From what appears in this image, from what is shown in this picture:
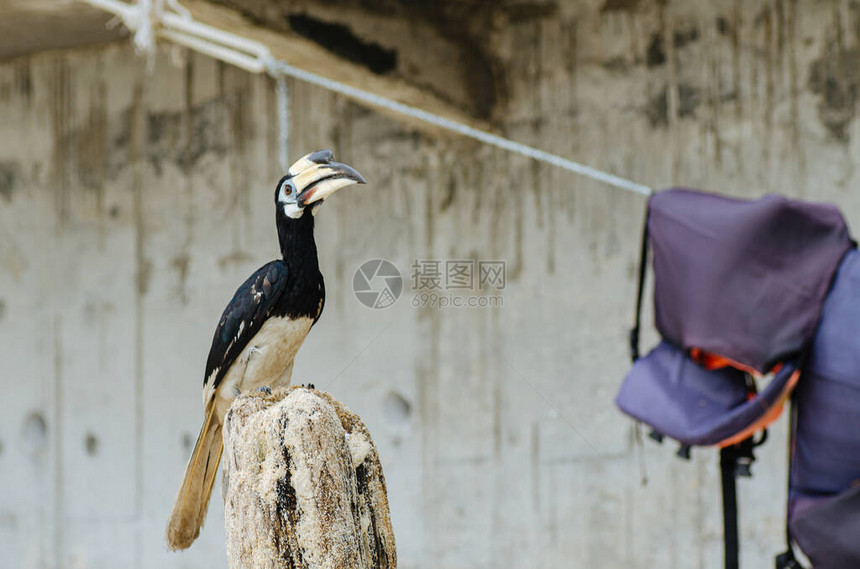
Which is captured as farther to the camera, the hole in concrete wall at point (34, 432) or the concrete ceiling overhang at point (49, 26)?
the hole in concrete wall at point (34, 432)

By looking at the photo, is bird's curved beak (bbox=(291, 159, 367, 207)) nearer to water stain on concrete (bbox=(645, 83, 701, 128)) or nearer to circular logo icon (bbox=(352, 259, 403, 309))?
circular logo icon (bbox=(352, 259, 403, 309))

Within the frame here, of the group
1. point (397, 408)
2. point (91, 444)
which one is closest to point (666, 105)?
point (397, 408)

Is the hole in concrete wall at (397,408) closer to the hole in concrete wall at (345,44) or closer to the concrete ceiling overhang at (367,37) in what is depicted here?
the concrete ceiling overhang at (367,37)

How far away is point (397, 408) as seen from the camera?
2502 mm

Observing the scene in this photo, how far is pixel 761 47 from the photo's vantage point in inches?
90.7

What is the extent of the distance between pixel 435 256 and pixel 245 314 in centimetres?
156

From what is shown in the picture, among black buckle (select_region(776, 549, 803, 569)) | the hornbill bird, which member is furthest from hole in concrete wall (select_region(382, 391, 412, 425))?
the hornbill bird

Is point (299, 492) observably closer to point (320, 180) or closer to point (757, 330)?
point (320, 180)

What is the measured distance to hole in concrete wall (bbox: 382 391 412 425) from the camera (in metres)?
2.49

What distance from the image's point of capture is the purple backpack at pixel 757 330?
132 centimetres

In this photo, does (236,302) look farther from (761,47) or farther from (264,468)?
(761,47)

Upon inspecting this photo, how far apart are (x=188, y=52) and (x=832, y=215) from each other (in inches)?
75.1

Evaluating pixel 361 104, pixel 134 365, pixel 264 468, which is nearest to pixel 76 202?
pixel 134 365

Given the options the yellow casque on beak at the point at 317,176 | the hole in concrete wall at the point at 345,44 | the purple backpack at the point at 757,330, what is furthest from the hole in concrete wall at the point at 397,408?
the yellow casque on beak at the point at 317,176
